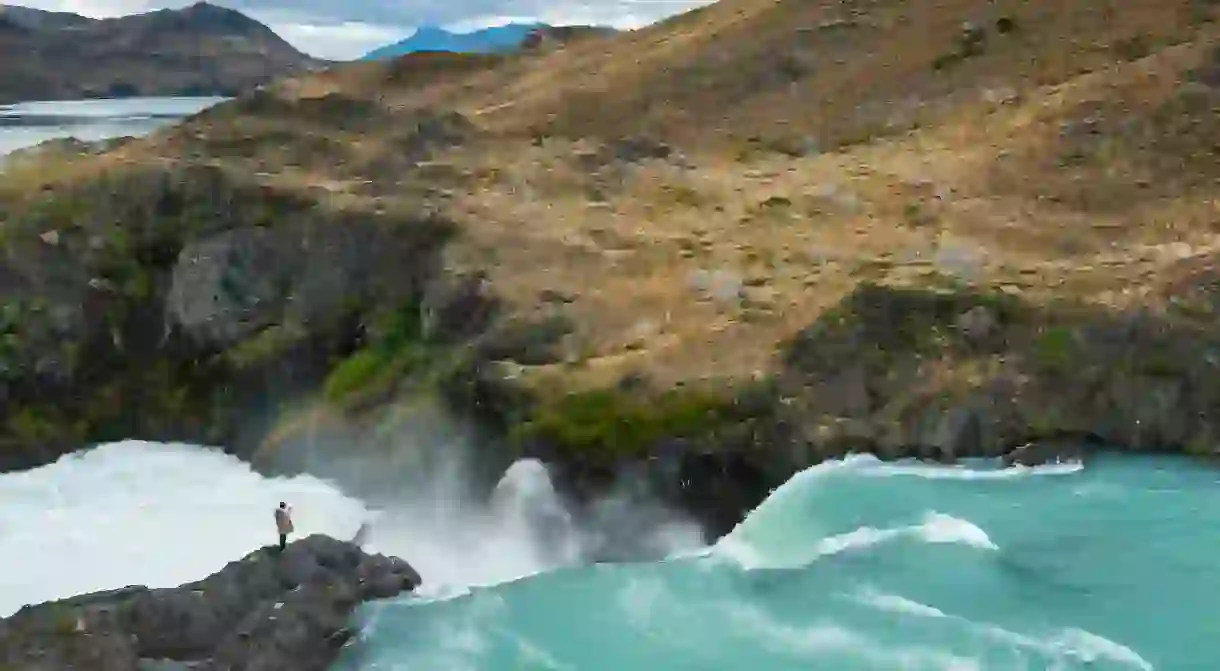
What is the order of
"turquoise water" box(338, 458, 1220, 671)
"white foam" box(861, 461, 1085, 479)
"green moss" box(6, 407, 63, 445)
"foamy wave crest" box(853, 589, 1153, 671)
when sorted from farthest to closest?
1. "green moss" box(6, 407, 63, 445)
2. "white foam" box(861, 461, 1085, 479)
3. "turquoise water" box(338, 458, 1220, 671)
4. "foamy wave crest" box(853, 589, 1153, 671)

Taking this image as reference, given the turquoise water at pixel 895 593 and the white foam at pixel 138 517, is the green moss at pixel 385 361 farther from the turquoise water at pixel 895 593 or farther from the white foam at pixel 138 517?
the turquoise water at pixel 895 593

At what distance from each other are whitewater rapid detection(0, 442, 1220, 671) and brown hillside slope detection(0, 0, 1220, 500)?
233cm

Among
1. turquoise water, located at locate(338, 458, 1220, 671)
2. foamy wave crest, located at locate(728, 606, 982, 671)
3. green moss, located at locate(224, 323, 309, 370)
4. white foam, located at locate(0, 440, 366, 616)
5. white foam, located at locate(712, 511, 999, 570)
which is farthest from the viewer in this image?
green moss, located at locate(224, 323, 309, 370)

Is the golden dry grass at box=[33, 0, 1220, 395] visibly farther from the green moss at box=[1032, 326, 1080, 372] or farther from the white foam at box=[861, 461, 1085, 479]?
the white foam at box=[861, 461, 1085, 479]

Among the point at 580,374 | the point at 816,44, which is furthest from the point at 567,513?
the point at 816,44

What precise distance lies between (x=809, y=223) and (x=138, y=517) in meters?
25.7

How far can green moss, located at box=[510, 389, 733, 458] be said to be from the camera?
3139 centimetres

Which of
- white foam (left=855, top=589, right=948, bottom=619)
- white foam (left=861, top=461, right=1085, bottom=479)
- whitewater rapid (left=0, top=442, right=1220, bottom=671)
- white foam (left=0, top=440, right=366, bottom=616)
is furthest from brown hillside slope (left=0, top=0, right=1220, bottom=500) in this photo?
white foam (left=855, top=589, right=948, bottom=619)

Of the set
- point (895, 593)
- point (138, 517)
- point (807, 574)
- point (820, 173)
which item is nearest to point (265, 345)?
point (138, 517)

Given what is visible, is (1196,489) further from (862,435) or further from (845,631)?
(845,631)

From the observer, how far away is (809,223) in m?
46.2

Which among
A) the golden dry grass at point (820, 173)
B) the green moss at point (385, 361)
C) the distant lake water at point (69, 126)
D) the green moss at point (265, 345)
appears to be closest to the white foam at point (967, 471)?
the golden dry grass at point (820, 173)

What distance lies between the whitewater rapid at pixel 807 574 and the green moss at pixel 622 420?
1244 mm

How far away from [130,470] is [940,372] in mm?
25888
